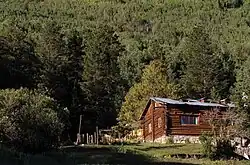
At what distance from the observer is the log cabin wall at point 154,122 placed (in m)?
53.9

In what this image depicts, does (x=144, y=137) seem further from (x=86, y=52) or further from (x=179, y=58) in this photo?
(x=179, y=58)

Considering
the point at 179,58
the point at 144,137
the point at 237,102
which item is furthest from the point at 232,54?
the point at 237,102

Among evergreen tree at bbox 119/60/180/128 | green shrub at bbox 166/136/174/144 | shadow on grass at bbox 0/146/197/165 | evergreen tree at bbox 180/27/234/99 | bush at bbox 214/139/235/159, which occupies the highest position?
evergreen tree at bbox 180/27/234/99

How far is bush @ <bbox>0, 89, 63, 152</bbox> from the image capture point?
1229 inches

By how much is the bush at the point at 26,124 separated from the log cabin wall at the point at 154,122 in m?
20.6

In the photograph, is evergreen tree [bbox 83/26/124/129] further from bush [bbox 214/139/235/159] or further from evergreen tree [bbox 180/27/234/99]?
bush [bbox 214/139/235/159]

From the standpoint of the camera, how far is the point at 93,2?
644ft

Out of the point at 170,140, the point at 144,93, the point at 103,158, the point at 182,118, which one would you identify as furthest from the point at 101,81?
the point at 103,158

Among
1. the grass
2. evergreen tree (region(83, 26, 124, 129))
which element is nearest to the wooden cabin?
the grass

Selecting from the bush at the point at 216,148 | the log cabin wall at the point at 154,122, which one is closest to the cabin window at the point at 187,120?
the log cabin wall at the point at 154,122

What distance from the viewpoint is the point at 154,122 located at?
55875 millimetres

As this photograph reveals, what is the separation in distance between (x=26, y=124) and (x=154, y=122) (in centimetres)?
2586

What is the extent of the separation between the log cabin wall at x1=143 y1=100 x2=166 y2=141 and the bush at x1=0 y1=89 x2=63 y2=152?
20625mm

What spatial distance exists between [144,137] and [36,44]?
1051 inches
